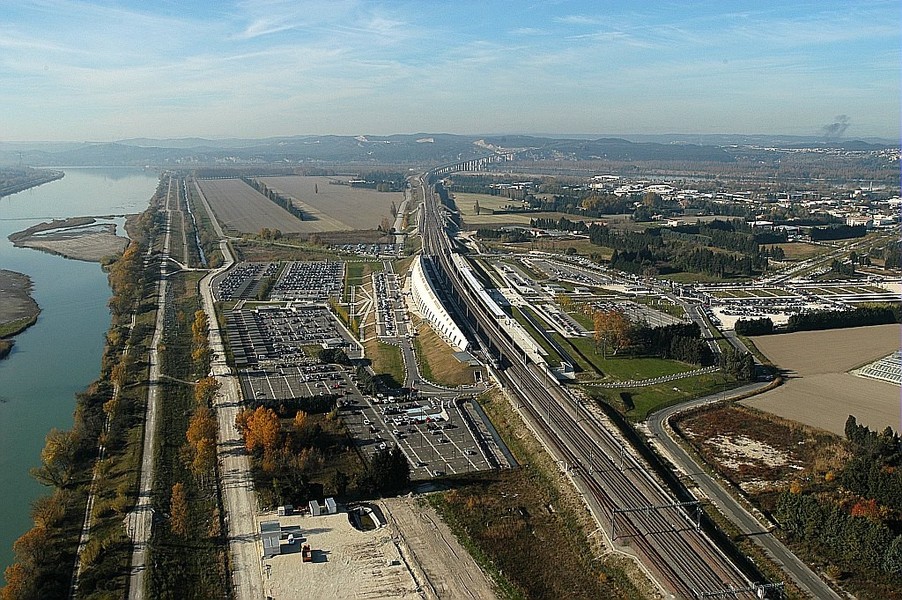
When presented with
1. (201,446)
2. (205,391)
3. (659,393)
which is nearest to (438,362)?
(659,393)

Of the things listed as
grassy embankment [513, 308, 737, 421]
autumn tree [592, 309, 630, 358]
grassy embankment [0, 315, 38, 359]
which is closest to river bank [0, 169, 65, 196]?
grassy embankment [0, 315, 38, 359]

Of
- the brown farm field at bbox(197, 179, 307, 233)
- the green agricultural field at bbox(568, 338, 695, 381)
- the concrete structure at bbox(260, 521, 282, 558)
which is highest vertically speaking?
the brown farm field at bbox(197, 179, 307, 233)

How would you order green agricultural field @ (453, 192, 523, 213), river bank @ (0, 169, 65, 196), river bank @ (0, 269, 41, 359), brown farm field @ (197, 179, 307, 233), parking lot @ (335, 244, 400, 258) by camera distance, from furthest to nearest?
river bank @ (0, 169, 65, 196), green agricultural field @ (453, 192, 523, 213), brown farm field @ (197, 179, 307, 233), parking lot @ (335, 244, 400, 258), river bank @ (0, 269, 41, 359)

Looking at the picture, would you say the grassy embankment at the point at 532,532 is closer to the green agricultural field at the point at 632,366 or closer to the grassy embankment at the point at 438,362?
the grassy embankment at the point at 438,362

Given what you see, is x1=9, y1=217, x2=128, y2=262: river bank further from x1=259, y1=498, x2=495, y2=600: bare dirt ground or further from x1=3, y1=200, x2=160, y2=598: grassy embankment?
x1=259, y1=498, x2=495, y2=600: bare dirt ground

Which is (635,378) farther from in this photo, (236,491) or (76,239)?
(76,239)

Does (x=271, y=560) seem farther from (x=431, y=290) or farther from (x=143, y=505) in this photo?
(x=431, y=290)

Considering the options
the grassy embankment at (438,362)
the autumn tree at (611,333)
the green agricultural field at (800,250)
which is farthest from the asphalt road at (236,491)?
the green agricultural field at (800,250)
